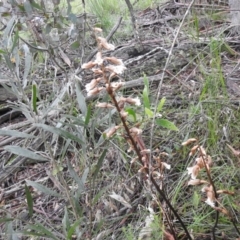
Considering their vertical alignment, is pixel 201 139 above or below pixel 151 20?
above

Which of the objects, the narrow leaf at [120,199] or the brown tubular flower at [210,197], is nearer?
the brown tubular flower at [210,197]

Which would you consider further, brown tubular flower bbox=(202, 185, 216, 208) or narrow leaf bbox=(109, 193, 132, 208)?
narrow leaf bbox=(109, 193, 132, 208)

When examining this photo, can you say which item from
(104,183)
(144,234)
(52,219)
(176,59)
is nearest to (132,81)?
(176,59)

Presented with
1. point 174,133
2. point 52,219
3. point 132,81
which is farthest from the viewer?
point 132,81

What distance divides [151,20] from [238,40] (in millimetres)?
1032

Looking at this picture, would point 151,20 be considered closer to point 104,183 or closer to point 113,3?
point 113,3

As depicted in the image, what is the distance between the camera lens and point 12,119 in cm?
248

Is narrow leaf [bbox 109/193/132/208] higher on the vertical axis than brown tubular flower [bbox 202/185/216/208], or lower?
lower

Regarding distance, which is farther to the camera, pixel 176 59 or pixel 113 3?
pixel 113 3

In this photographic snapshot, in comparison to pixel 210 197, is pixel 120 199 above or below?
below

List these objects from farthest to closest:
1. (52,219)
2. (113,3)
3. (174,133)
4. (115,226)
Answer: (113,3) < (174,133) < (52,219) < (115,226)

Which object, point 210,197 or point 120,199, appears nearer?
point 210,197

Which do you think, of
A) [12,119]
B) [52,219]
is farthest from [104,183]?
[12,119]

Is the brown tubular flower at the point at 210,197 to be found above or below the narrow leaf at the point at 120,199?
above
